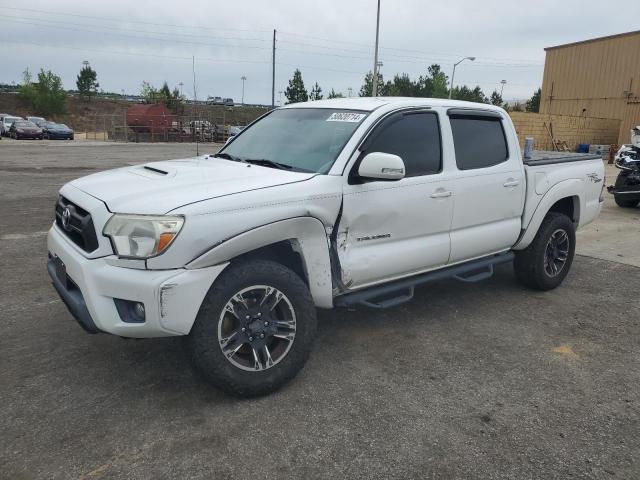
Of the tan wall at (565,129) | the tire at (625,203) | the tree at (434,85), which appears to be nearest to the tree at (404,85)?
the tree at (434,85)

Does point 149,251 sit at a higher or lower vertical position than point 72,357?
higher

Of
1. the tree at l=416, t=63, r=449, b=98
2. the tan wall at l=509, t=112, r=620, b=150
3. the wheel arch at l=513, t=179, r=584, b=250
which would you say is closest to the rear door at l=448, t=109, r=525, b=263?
the wheel arch at l=513, t=179, r=584, b=250

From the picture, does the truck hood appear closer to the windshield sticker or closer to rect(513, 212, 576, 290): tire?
the windshield sticker

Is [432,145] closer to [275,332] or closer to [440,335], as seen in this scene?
[440,335]

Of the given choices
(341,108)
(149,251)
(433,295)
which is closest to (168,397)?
(149,251)

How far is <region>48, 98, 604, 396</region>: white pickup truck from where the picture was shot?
2.79m

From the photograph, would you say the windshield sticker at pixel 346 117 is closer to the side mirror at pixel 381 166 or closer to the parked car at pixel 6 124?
the side mirror at pixel 381 166

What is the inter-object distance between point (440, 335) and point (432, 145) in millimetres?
1469

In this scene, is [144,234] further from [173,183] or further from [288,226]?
[288,226]

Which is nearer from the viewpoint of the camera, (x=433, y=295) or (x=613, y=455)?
(x=613, y=455)

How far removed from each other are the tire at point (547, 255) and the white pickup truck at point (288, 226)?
0.71ft

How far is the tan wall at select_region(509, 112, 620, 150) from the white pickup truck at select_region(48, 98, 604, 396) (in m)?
19.4

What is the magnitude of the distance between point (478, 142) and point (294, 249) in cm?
207

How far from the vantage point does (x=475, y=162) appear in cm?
434
